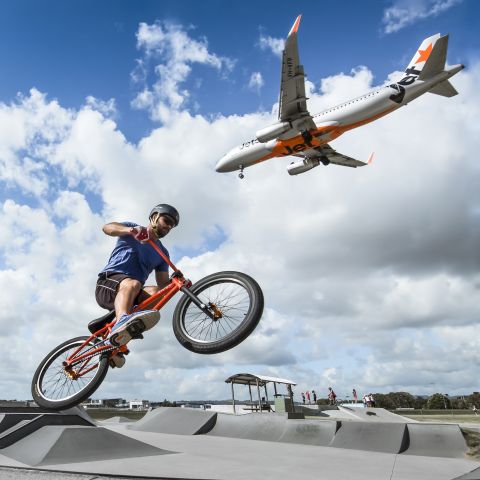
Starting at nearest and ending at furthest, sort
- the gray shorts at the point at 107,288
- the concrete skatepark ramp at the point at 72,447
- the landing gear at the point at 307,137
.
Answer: the gray shorts at the point at 107,288 → the concrete skatepark ramp at the point at 72,447 → the landing gear at the point at 307,137

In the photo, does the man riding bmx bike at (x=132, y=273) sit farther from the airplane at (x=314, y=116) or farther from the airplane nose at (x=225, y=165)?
the airplane nose at (x=225, y=165)

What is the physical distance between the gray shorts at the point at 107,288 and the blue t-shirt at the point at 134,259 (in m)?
0.06

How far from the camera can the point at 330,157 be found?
126ft

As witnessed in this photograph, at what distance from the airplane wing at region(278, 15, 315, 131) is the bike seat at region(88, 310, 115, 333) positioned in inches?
1044

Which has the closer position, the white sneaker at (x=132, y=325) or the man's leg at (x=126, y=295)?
the white sneaker at (x=132, y=325)

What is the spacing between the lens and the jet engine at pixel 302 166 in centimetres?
3428

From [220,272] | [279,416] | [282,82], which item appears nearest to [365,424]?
[279,416]

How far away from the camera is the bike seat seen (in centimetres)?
446

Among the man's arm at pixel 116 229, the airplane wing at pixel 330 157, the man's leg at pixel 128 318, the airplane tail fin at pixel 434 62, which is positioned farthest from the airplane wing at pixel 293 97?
the man's leg at pixel 128 318

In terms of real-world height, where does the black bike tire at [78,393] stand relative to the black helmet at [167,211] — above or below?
below

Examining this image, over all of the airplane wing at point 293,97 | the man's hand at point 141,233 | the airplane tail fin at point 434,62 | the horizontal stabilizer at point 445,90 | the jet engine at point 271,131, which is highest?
the horizontal stabilizer at point 445,90

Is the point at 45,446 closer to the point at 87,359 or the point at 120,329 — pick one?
the point at 87,359

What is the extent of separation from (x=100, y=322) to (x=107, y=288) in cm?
47

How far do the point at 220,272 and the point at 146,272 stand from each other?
0.85m
